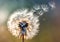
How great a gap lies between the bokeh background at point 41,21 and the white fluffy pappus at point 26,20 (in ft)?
0.11

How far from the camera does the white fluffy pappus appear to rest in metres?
1.28

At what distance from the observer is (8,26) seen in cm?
130

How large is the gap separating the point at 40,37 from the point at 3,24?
1.23 ft

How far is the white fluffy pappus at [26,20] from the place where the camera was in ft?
4.21

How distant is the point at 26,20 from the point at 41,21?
5.6 inches

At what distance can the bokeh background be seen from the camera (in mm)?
1261

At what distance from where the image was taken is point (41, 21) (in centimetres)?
127

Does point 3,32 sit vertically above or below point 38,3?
below

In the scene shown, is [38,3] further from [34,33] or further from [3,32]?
[3,32]

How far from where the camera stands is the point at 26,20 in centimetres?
129

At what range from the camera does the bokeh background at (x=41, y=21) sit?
1.26 metres

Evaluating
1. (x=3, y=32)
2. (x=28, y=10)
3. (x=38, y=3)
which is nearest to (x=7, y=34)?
(x=3, y=32)

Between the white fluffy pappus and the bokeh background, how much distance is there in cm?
3

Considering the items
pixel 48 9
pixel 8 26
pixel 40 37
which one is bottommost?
pixel 40 37
